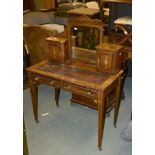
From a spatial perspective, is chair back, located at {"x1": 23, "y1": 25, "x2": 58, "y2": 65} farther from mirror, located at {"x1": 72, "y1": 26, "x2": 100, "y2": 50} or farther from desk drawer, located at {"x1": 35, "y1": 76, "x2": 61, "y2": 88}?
desk drawer, located at {"x1": 35, "y1": 76, "x2": 61, "y2": 88}

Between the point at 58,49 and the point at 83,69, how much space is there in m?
0.31

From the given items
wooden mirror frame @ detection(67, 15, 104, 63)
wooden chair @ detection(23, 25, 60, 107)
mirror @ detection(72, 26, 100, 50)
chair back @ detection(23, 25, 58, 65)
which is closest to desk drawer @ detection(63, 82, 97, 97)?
wooden mirror frame @ detection(67, 15, 104, 63)

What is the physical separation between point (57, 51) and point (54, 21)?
2287 millimetres

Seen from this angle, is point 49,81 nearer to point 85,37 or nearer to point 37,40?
point 85,37

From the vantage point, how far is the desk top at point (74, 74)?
221 cm

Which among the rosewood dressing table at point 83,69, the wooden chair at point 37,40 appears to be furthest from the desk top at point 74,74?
the wooden chair at point 37,40

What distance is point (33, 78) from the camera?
252cm

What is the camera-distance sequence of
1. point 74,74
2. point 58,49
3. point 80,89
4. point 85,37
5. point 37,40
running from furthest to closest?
point 37,40 → point 85,37 → point 58,49 → point 74,74 → point 80,89

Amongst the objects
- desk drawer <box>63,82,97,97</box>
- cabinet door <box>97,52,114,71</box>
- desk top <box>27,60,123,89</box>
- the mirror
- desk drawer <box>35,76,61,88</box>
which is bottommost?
desk drawer <box>63,82,97,97</box>

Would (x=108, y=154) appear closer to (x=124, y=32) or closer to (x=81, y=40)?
(x=81, y=40)

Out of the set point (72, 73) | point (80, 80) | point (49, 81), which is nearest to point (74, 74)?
point (72, 73)

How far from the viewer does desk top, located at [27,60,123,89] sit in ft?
7.27

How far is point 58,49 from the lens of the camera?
2508 mm
